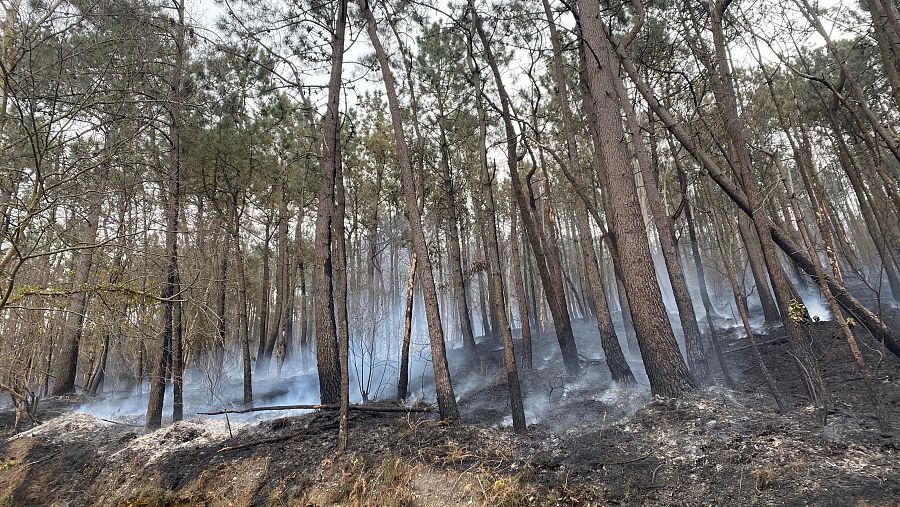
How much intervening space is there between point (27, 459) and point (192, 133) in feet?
24.8

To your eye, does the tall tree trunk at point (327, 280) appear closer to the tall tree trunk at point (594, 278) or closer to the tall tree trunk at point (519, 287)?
the tall tree trunk at point (519, 287)

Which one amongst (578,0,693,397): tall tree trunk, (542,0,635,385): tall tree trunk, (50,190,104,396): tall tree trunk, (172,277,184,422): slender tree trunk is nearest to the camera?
(50,190,104,396): tall tree trunk

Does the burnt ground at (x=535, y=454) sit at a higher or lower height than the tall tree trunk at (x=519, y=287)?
lower

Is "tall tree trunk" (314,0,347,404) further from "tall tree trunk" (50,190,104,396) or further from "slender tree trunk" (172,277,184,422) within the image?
"tall tree trunk" (50,190,104,396)

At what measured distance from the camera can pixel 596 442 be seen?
16.8 feet

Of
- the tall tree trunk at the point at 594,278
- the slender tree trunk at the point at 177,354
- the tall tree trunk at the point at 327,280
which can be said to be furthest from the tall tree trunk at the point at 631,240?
the slender tree trunk at the point at 177,354

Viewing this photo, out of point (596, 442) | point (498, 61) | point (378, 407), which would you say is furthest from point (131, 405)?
point (498, 61)

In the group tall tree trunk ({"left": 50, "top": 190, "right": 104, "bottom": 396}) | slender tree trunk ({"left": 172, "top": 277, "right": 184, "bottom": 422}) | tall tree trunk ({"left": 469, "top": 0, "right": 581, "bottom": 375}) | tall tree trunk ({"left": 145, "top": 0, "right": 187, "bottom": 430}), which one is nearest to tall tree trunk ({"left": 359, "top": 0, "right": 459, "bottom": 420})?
tall tree trunk ({"left": 469, "top": 0, "right": 581, "bottom": 375})

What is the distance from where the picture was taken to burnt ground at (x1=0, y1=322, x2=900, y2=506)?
3693 mm

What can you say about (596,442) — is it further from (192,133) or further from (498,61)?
(192,133)

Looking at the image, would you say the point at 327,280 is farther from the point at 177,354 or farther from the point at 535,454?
the point at 535,454

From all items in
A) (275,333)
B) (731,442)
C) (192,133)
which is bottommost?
(731,442)

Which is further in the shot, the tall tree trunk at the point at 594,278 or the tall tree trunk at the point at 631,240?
the tall tree trunk at the point at 594,278

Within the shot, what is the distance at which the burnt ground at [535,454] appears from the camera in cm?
369
